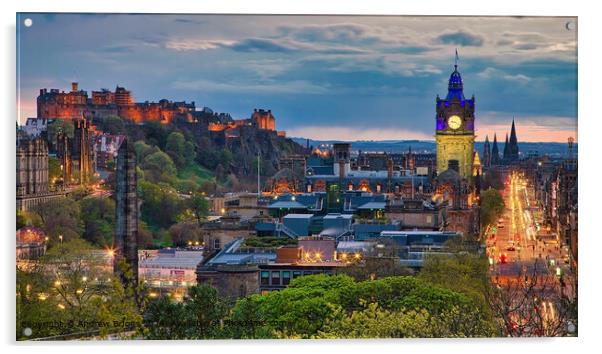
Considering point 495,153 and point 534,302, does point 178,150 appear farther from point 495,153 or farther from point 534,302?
point 534,302

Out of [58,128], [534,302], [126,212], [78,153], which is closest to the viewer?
[534,302]

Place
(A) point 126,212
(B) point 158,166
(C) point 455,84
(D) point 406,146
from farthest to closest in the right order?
(B) point 158,166 < (D) point 406,146 < (C) point 455,84 < (A) point 126,212

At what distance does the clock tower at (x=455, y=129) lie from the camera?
15.7 m

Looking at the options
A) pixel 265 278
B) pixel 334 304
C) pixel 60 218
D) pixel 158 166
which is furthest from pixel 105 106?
pixel 334 304

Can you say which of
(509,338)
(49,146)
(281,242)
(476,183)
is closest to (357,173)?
(476,183)

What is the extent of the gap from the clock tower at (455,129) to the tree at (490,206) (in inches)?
19.7

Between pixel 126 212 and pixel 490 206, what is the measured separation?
6534 mm

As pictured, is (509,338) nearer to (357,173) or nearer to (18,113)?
(18,113)

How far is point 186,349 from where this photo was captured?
13.4 meters

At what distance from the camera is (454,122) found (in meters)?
15.7

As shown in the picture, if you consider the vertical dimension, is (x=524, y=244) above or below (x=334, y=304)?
above

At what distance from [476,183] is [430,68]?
6827mm

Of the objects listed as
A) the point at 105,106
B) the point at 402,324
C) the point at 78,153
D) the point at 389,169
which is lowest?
the point at 402,324

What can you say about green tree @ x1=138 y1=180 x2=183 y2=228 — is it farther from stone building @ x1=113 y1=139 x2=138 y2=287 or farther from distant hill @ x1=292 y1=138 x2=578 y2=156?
stone building @ x1=113 y1=139 x2=138 y2=287
